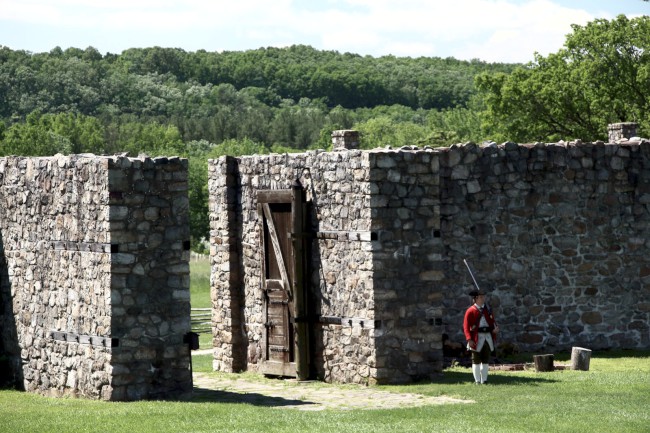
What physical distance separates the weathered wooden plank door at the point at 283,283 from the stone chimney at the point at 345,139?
4.22 metres

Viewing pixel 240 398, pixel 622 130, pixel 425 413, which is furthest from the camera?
pixel 622 130

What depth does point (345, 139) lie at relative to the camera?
22797 mm

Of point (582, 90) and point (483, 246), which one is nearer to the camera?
point (483, 246)

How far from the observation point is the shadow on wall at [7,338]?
57.7 feet

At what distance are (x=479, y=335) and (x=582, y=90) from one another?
85.3ft

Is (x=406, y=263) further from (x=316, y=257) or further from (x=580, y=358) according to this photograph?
(x=580, y=358)

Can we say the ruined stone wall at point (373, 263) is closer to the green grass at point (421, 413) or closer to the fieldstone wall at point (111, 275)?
the green grass at point (421, 413)

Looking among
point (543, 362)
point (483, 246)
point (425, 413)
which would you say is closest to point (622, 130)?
point (483, 246)

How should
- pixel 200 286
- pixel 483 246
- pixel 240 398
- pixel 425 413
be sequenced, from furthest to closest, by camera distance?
pixel 200 286, pixel 483 246, pixel 240 398, pixel 425 413

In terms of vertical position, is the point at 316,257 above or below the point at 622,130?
below

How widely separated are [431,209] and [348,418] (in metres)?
4.30

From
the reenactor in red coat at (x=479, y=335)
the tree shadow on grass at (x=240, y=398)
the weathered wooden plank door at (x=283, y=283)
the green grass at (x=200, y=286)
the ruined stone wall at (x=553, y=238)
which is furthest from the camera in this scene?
the green grass at (x=200, y=286)

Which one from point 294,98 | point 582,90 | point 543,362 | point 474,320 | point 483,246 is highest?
point 294,98

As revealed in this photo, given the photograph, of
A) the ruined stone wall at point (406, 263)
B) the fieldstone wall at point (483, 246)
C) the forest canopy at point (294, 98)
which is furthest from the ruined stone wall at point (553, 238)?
the forest canopy at point (294, 98)
